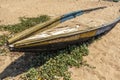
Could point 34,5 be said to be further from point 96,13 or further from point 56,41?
point 56,41

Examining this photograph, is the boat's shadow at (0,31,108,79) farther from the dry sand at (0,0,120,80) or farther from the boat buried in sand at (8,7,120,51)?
the boat buried in sand at (8,7,120,51)

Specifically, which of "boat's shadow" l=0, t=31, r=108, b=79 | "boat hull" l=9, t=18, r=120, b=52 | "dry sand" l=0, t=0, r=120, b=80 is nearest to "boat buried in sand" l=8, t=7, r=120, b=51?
"boat hull" l=9, t=18, r=120, b=52

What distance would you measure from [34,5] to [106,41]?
5.66 metres

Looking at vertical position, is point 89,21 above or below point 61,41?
below

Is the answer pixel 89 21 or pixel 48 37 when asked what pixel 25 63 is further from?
pixel 89 21

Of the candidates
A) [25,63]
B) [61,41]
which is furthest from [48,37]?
[25,63]

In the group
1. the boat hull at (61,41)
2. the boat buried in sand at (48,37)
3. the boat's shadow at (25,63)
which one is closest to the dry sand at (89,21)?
the boat's shadow at (25,63)

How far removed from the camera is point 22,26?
10641mm

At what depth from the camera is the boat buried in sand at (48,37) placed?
673cm

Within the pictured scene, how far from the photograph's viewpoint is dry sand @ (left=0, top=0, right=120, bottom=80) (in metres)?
7.65

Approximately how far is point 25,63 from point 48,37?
1479 mm

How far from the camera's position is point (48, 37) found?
23.2 ft

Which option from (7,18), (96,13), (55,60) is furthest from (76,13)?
(7,18)

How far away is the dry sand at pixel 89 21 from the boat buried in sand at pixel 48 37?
0.73 meters
